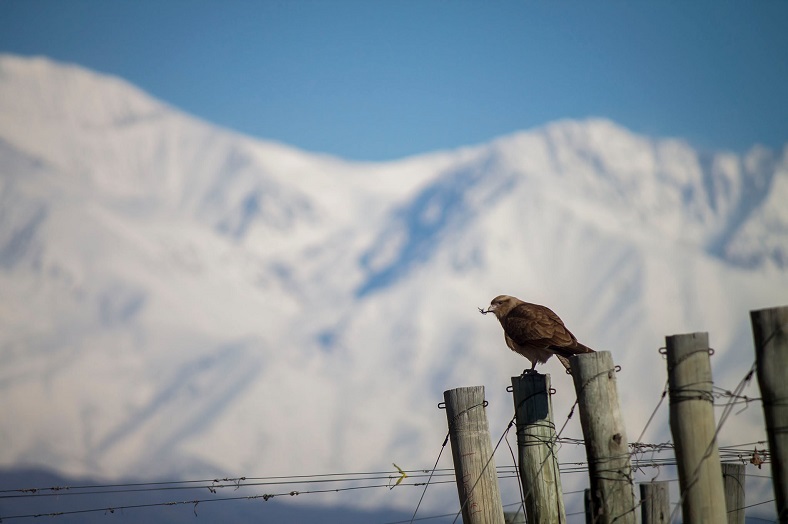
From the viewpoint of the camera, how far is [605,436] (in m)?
9.81

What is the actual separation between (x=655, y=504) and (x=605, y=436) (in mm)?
2067

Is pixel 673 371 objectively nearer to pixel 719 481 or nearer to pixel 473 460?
pixel 719 481

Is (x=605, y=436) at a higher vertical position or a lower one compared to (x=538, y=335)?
lower

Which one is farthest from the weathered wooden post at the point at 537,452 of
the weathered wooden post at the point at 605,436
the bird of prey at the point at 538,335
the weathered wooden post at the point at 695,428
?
the bird of prey at the point at 538,335

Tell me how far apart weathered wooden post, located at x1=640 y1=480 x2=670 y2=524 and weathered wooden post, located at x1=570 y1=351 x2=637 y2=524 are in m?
1.52

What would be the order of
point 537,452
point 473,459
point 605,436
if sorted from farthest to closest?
point 473,459 < point 537,452 < point 605,436

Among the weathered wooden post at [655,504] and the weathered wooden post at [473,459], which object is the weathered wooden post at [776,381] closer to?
the weathered wooden post at [655,504]

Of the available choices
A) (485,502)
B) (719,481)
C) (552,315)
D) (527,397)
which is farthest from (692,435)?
(552,315)

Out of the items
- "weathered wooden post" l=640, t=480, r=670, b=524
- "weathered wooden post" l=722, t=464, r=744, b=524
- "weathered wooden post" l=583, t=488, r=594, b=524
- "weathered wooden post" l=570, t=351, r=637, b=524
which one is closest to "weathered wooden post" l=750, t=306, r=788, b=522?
"weathered wooden post" l=570, t=351, r=637, b=524

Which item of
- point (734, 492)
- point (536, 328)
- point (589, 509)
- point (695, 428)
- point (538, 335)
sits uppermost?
point (536, 328)

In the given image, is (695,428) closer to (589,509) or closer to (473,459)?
(589,509)

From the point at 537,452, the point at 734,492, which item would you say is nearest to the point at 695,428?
the point at 537,452

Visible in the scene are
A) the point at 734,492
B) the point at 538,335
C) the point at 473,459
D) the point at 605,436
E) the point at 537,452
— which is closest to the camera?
the point at 605,436

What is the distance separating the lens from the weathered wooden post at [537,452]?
1056 cm
